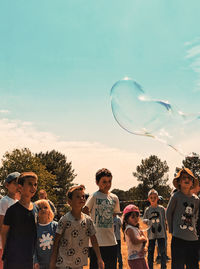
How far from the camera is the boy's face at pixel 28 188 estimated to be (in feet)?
14.3

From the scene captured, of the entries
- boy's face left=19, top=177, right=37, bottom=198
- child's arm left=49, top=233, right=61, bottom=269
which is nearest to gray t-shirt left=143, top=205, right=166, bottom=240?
child's arm left=49, top=233, right=61, bottom=269

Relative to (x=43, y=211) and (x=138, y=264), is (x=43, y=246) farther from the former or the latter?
(x=138, y=264)

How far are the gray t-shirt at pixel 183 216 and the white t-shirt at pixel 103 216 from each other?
88 cm

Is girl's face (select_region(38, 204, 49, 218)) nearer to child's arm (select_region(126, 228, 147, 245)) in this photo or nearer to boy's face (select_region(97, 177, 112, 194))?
boy's face (select_region(97, 177, 112, 194))

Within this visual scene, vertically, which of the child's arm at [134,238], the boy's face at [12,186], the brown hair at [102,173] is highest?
the brown hair at [102,173]

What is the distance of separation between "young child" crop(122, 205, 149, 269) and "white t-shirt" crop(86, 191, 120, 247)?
307mm

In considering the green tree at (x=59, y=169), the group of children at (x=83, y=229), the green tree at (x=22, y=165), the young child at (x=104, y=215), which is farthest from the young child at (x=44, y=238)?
the green tree at (x=59, y=169)

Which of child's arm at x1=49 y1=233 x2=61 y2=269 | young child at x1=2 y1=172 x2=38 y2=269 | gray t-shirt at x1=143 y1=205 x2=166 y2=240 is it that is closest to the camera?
young child at x1=2 y1=172 x2=38 y2=269

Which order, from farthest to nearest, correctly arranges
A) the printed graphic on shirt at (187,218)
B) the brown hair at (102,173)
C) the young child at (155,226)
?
the young child at (155,226)
the brown hair at (102,173)
the printed graphic on shirt at (187,218)

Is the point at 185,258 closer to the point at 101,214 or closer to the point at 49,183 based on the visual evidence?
the point at 101,214

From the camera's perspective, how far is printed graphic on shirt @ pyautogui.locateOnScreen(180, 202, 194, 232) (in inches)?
206

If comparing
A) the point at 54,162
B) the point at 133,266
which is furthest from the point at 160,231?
the point at 54,162

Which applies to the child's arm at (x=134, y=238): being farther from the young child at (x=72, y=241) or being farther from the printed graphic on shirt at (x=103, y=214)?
the young child at (x=72, y=241)

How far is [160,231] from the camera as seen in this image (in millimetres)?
7648
